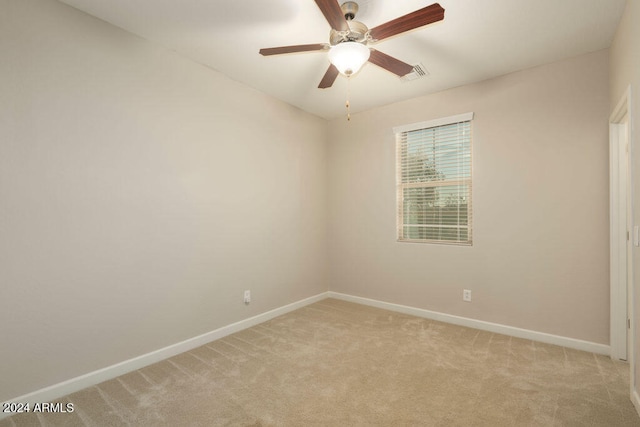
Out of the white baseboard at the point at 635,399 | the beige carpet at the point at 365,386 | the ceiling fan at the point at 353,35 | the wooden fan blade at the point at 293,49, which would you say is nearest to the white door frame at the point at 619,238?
the beige carpet at the point at 365,386

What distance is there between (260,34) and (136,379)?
2.76 m

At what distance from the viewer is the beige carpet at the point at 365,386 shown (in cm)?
182

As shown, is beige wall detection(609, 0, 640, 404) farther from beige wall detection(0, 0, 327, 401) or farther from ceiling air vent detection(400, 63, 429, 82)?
beige wall detection(0, 0, 327, 401)

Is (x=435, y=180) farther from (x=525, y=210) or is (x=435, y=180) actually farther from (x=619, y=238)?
(x=619, y=238)

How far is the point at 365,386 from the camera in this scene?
7.06 feet

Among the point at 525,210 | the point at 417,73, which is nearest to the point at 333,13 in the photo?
the point at 417,73

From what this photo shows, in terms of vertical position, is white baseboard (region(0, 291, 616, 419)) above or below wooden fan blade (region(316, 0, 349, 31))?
below

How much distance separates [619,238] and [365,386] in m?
2.37

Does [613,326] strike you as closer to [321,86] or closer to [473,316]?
[473,316]

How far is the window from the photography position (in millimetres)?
3398

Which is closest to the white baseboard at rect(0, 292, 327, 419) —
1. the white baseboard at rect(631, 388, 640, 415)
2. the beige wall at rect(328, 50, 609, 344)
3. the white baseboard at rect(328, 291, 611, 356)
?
the white baseboard at rect(328, 291, 611, 356)

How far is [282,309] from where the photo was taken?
147 inches

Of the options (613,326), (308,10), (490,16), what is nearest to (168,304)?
(308,10)

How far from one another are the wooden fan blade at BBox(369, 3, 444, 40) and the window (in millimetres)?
1850
